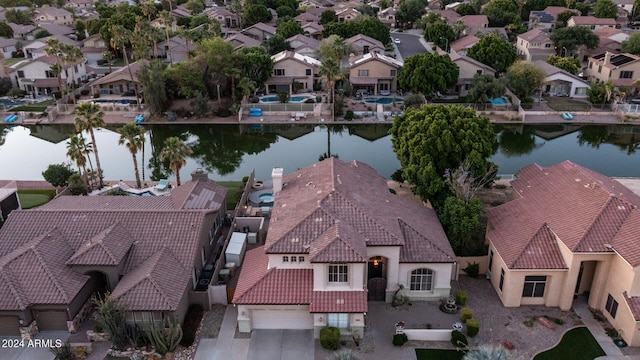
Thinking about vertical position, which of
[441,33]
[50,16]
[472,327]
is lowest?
[472,327]

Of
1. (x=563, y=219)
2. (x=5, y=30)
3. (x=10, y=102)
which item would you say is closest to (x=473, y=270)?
(x=563, y=219)

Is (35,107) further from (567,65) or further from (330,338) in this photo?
(567,65)

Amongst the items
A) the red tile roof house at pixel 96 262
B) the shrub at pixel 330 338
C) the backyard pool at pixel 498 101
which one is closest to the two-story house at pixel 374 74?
the backyard pool at pixel 498 101

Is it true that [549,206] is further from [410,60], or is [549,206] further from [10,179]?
[10,179]

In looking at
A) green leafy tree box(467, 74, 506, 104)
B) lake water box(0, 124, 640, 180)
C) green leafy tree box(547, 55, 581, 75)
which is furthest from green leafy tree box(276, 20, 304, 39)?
green leafy tree box(547, 55, 581, 75)

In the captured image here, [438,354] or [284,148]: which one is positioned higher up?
[284,148]

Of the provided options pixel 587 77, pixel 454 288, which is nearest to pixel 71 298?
pixel 454 288

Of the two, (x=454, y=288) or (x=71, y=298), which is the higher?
(x=71, y=298)

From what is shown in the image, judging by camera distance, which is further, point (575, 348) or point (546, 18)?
point (546, 18)
